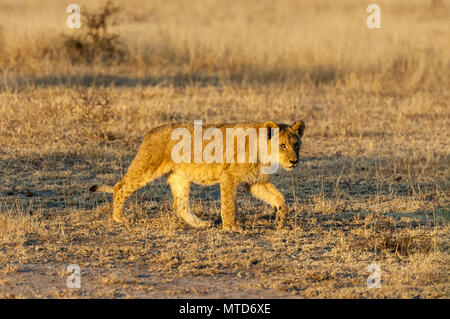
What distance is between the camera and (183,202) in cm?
759

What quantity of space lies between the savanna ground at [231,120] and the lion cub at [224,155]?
18.0 inches

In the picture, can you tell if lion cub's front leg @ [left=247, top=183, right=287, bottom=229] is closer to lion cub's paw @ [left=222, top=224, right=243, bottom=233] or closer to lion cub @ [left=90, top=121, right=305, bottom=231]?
lion cub @ [left=90, top=121, right=305, bottom=231]

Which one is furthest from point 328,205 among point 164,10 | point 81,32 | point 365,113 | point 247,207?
point 164,10

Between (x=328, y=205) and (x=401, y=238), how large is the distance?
51.0 inches

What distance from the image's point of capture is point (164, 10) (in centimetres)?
2958

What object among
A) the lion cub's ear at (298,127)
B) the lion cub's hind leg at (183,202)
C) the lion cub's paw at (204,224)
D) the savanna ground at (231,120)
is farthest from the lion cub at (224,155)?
the savanna ground at (231,120)

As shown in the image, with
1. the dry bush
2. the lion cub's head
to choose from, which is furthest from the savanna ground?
the lion cub's head

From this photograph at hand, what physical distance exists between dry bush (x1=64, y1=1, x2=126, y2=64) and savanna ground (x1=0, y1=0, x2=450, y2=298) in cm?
5

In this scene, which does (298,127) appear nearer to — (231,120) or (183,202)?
(183,202)

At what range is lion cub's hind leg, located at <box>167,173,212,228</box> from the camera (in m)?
7.51

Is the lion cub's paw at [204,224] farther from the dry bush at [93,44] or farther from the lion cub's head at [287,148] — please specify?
the dry bush at [93,44]

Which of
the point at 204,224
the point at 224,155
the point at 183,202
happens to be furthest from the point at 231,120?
the point at 224,155
